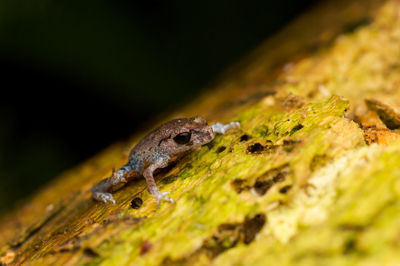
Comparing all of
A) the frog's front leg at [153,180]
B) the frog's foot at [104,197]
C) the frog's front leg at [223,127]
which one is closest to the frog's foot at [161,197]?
the frog's front leg at [153,180]

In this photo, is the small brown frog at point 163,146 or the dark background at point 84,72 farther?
the dark background at point 84,72

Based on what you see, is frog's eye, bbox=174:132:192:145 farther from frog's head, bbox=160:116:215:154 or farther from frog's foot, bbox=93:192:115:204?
frog's foot, bbox=93:192:115:204

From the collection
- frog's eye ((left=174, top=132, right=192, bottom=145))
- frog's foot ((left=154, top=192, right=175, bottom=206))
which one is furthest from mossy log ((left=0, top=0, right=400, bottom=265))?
frog's eye ((left=174, top=132, right=192, bottom=145))

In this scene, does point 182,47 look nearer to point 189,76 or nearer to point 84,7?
point 189,76

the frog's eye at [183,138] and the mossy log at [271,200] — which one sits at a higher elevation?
the frog's eye at [183,138]

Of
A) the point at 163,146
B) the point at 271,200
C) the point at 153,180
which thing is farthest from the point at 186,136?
the point at 271,200

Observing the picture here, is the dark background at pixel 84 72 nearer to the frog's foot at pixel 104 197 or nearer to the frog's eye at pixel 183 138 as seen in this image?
the frog's foot at pixel 104 197
